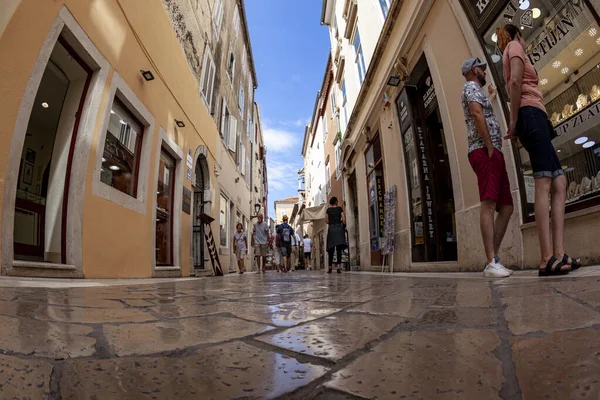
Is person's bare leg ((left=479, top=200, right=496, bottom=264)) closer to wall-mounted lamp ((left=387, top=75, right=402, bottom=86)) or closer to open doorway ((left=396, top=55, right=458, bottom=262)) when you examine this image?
open doorway ((left=396, top=55, right=458, bottom=262))

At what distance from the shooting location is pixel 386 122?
7.71 metres

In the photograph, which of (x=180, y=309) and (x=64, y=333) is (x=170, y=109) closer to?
(x=180, y=309)

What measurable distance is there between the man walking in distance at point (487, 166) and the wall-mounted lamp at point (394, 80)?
11.4 ft

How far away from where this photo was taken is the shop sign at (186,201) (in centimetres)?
766

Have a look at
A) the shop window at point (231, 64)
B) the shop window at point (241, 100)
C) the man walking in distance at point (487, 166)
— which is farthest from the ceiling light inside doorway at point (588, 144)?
the shop window at point (241, 100)

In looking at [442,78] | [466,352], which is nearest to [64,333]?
[466,352]

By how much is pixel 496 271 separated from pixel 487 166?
0.87m

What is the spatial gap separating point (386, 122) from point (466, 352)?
7.34m


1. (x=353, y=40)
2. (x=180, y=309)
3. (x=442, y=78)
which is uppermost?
(x=353, y=40)

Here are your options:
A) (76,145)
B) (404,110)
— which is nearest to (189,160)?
(76,145)

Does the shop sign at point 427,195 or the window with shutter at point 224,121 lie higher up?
the window with shutter at point 224,121

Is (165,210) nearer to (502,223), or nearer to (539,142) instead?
(502,223)

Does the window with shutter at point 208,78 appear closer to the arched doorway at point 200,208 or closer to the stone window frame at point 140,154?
the arched doorway at point 200,208

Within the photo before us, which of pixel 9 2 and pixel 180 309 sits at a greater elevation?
pixel 9 2
